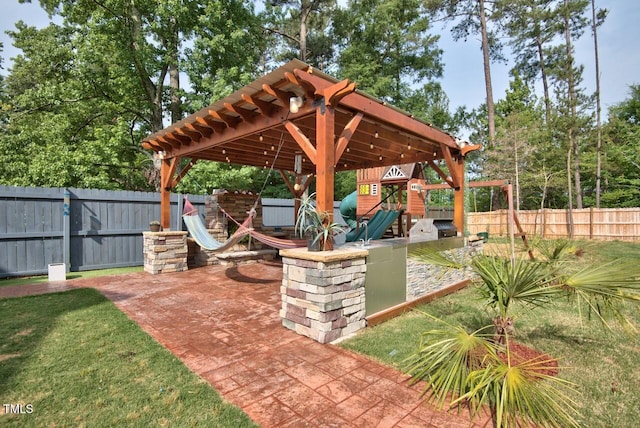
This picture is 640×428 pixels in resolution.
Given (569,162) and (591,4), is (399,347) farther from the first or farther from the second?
(591,4)

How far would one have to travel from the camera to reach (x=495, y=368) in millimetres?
1731

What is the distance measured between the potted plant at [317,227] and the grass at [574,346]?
36.3 inches

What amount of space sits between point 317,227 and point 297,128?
122cm

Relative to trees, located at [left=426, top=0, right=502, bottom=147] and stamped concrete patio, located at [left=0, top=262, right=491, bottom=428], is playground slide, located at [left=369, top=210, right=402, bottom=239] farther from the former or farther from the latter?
trees, located at [left=426, top=0, right=502, bottom=147]

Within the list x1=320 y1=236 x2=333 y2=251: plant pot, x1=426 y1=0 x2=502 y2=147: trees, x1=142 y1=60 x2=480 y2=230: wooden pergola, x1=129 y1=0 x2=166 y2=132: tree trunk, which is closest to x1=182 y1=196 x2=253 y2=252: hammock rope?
x1=142 y1=60 x2=480 y2=230: wooden pergola

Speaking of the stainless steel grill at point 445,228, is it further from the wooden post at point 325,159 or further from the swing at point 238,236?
the wooden post at point 325,159

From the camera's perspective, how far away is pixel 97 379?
214 centimetres

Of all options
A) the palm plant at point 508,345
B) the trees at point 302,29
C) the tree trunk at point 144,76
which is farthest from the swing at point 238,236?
the trees at point 302,29

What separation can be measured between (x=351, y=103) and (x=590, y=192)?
66.1 ft

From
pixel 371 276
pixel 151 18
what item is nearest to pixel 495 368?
pixel 371 276

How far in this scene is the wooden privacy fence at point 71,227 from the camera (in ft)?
17.7

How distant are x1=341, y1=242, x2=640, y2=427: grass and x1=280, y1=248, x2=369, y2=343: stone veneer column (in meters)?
0.22

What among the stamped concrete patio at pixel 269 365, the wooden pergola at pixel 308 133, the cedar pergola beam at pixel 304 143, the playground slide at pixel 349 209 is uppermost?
the wooden pergola at pixel 308 133

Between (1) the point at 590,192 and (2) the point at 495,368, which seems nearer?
(2) the point at 495,368
